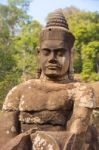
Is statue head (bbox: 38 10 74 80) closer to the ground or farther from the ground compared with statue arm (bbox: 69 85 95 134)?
farther from the ground

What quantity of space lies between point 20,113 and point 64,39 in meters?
0.80

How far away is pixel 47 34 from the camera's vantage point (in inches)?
198

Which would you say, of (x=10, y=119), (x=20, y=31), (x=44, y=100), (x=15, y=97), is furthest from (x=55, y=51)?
(x=20, y=31)

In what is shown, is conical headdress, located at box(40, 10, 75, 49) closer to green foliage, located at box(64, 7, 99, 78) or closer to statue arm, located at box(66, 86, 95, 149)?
statue arm, located at box(66, 86, 95, 149)

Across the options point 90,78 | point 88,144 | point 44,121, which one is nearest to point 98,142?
point 88,144

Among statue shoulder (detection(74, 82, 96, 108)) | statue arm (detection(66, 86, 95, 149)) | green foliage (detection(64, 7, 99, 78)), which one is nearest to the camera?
statue arm (detection(66, 86, 95, 149))

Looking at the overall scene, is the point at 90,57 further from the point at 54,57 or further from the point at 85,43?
the point at 54,57

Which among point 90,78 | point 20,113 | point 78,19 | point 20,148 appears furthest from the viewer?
point 78,19

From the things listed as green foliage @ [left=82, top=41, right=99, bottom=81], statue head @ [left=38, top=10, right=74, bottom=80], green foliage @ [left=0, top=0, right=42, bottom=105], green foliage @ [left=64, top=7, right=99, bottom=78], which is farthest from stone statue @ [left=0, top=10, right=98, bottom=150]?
green foliage @ [left=82, top=41, right=99, bottom=81]

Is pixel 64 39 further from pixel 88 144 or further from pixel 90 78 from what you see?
pixel 90 78

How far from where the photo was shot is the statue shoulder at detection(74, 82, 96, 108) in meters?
4.85

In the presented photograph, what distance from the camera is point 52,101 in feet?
16.0

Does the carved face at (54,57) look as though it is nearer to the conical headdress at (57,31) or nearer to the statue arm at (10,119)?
the conical headdress at (57,31)

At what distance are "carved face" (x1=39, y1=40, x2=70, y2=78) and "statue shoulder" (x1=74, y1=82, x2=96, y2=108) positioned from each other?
8.4 inches
